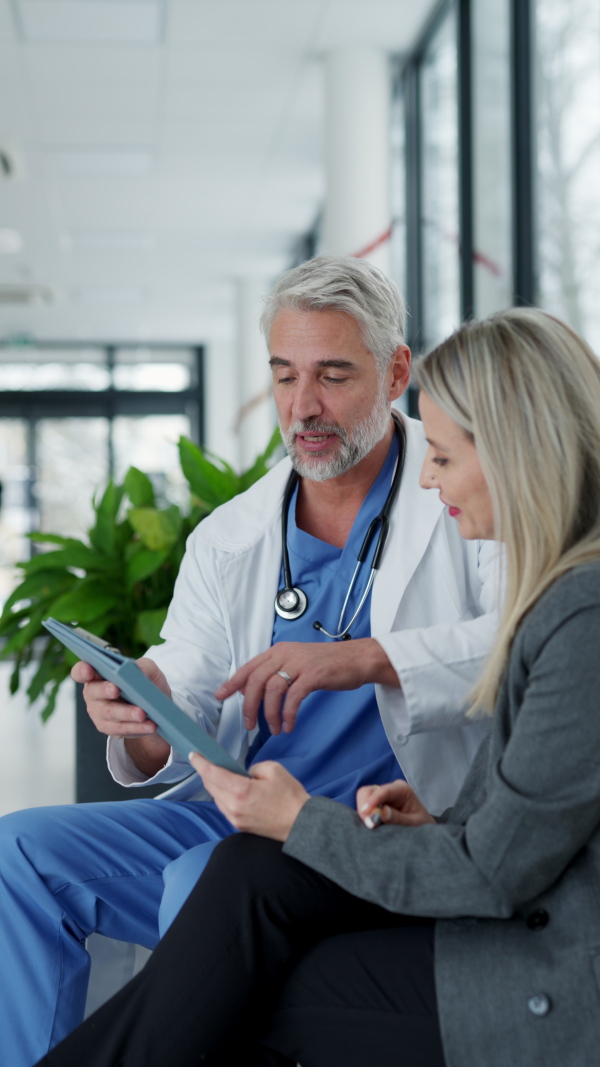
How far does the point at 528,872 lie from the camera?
90cm

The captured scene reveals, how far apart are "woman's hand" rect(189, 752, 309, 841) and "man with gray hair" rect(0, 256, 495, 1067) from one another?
19cm

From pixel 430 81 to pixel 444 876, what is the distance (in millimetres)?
4381

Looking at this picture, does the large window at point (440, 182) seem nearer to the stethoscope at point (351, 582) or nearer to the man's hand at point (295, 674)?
the stethoscope at point (351, 582)

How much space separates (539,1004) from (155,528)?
158 centimetres

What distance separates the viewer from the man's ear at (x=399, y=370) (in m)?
1.70

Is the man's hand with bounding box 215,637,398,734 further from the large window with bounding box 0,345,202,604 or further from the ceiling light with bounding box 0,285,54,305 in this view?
the large window with bounding box 0,345,202,604

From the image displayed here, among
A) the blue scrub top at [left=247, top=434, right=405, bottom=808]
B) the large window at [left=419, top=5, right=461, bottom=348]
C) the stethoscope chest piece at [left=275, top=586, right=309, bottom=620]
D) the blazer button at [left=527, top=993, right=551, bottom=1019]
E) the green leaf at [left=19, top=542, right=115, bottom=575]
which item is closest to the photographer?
the blazer button at [left=527, top=993, right=551, bottom=1019]

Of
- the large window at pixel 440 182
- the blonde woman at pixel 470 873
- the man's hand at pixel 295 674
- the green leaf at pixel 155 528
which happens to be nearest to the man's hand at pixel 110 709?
the man's hand at pixel 295 674

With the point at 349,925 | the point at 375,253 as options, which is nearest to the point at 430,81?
the point at 375,253

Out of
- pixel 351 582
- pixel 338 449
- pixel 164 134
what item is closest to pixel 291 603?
pixel 351 582

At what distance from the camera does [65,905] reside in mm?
1317

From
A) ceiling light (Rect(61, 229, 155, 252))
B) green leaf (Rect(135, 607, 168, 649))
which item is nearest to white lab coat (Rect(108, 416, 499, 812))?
green leaf (Rect(135, 607, 168, 649))

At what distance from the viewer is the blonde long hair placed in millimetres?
975

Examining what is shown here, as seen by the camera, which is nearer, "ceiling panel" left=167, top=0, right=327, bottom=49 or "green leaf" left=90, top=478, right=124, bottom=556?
"green leaf" left=90, top=478, right=124, bottom=556
